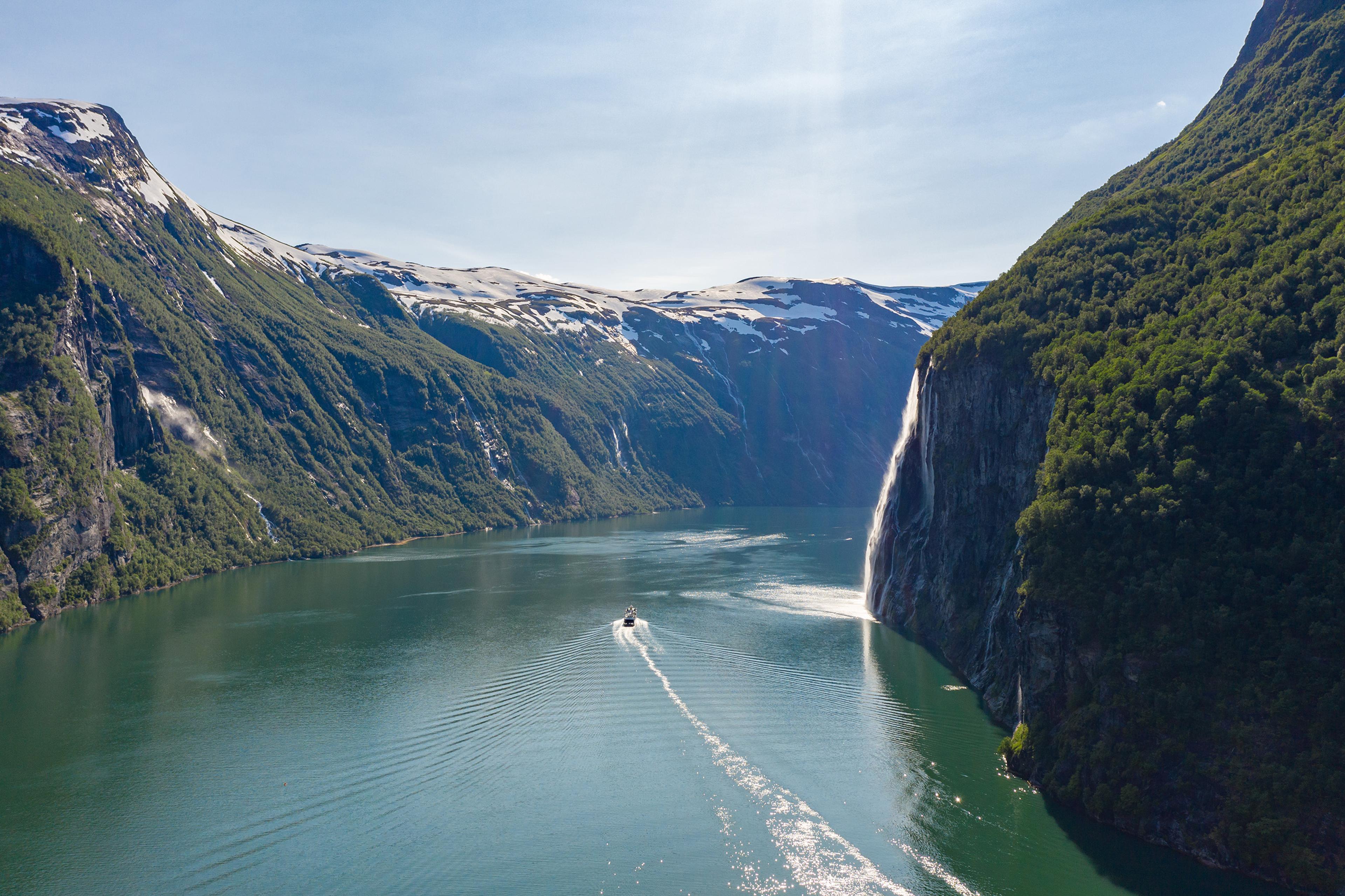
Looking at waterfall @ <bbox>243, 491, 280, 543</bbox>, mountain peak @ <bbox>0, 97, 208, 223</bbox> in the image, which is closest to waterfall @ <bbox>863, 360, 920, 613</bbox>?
waterfall @ <bbox>243, 491, 280, 543</bbox>

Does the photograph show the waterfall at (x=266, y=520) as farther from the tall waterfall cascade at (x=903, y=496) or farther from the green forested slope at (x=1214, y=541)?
the green forested slope at (x=1214, y=541)

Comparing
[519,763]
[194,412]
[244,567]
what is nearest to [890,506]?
[519,763]

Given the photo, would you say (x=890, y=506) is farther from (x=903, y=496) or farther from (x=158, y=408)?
(x=158, y=408)

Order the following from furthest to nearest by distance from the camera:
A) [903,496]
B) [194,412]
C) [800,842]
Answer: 1. [194,412]
2. [903,496]
3. [800,842]

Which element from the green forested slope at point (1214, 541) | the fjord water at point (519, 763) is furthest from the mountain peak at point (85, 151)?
the green forested slope at point (1214, 541)

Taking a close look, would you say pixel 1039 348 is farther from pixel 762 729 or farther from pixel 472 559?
pixel 472 559

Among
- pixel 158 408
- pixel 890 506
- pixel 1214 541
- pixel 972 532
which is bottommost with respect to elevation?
pixel 972 532
